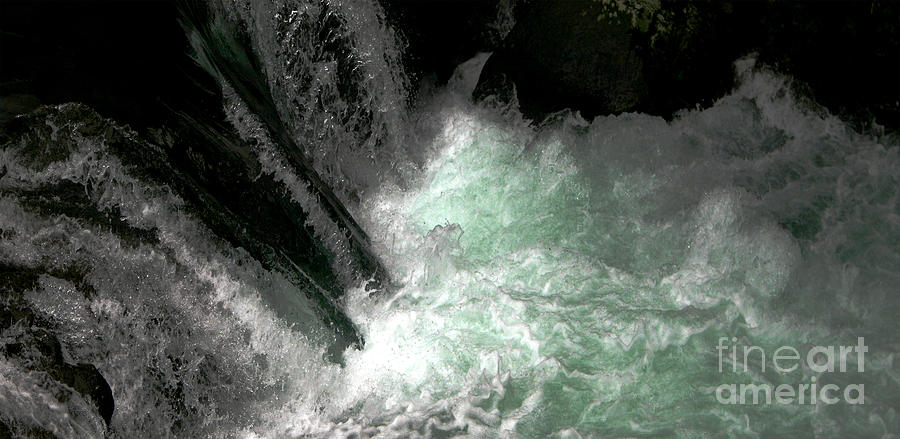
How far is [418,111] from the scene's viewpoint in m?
6.18

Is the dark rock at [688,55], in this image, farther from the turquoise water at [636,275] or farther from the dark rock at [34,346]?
the dark rock at [34,346]

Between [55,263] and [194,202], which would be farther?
[194,202]

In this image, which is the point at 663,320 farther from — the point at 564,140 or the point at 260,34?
the point at 260,34

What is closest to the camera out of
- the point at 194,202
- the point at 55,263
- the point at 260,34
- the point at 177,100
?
the point at 55,263

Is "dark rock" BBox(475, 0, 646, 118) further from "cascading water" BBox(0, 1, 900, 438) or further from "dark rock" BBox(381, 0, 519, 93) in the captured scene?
"dark rock" BBox(381, 0, 519, 93)

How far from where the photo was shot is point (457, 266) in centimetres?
448

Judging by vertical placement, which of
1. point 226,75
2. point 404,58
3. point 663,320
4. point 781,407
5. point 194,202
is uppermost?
point 226,75

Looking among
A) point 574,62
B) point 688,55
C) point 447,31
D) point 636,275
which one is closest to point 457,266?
point 636,275

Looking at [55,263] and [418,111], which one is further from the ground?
[55,263]

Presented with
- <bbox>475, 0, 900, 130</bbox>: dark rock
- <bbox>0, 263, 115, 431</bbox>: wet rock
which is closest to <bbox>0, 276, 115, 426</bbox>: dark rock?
<bbox>0, 263, 115, 431</bbox>: wet rock

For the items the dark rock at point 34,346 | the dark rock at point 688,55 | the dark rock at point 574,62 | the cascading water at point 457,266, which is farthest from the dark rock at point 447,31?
the dark rock at point 34,346

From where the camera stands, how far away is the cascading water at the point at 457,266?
10.2ft

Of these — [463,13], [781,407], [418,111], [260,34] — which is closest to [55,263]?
[260,34]

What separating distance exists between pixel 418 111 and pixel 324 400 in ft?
10.1
